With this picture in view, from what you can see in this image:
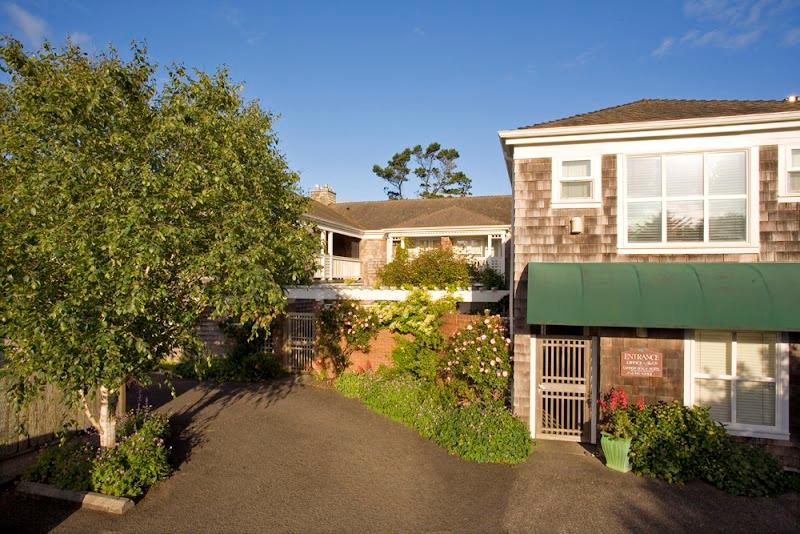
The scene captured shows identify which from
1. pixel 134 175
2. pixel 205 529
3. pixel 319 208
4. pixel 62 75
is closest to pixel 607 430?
pixel 205 529

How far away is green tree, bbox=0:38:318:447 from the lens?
566 cm

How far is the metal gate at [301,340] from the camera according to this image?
14.3 meters

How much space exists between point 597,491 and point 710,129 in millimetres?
6517

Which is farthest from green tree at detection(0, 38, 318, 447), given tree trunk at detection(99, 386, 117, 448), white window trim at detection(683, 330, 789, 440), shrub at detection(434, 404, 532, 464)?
white window trim at detection(683, 330, 789, 440)

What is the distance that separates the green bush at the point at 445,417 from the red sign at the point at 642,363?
85.7 inches

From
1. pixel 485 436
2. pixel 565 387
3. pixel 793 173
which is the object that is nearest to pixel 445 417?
pixel 485 436

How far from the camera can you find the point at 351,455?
8.70 meters

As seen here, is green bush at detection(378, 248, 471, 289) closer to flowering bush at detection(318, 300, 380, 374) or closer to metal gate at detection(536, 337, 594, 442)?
flowering bush at detection(318, 300, 380, 374)

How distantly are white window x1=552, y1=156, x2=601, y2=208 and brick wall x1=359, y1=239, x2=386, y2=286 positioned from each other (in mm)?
16437

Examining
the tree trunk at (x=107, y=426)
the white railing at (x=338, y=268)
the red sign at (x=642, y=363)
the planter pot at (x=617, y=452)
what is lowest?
the planter pot at (x=617, y=452)

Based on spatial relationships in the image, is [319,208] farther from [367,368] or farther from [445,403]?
[445,403]

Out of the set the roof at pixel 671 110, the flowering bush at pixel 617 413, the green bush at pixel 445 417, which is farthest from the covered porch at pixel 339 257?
the flowering bush at pixel 617 413

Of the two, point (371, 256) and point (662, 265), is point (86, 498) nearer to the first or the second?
point (662, 265)

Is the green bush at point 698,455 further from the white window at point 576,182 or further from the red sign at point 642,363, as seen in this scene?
the white window at point 576,182
